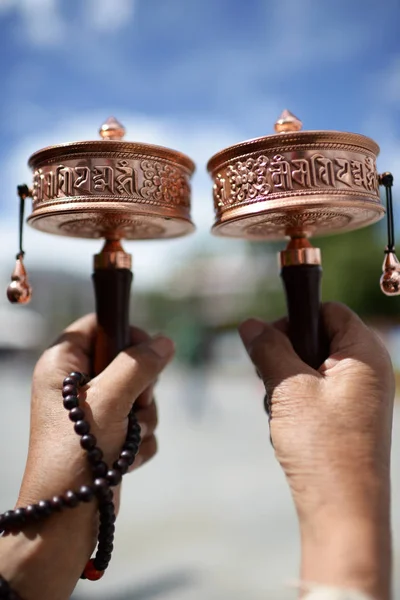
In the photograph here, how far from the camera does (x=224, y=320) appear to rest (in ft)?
48.6

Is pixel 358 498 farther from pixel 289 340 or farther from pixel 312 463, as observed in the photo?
pixel 289 340

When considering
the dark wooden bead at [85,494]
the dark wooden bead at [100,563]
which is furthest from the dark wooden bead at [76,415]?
the dark wooden bead at [100,563]

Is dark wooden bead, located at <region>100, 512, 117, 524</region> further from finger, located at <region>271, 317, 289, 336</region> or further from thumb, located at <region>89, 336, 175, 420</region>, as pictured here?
finger, located at <region>271, 317, 289, 336</region>

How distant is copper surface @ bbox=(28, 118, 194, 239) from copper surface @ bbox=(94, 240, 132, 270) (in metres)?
0.07

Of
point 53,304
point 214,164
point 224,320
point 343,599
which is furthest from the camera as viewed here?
point 224,320

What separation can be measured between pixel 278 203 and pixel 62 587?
0.66 m

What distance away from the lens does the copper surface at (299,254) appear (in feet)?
3.06

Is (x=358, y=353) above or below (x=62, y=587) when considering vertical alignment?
above

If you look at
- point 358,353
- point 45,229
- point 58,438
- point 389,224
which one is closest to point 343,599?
point 358,353

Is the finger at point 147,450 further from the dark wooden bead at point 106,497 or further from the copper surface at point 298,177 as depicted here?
the copper surface at point 298,177

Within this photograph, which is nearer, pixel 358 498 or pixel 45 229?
pixel 358 498

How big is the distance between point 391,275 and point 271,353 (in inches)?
9.7

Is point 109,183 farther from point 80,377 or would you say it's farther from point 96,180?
point 80,377

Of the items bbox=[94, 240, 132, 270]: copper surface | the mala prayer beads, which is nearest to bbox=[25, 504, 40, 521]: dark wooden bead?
the mala prayer beads
